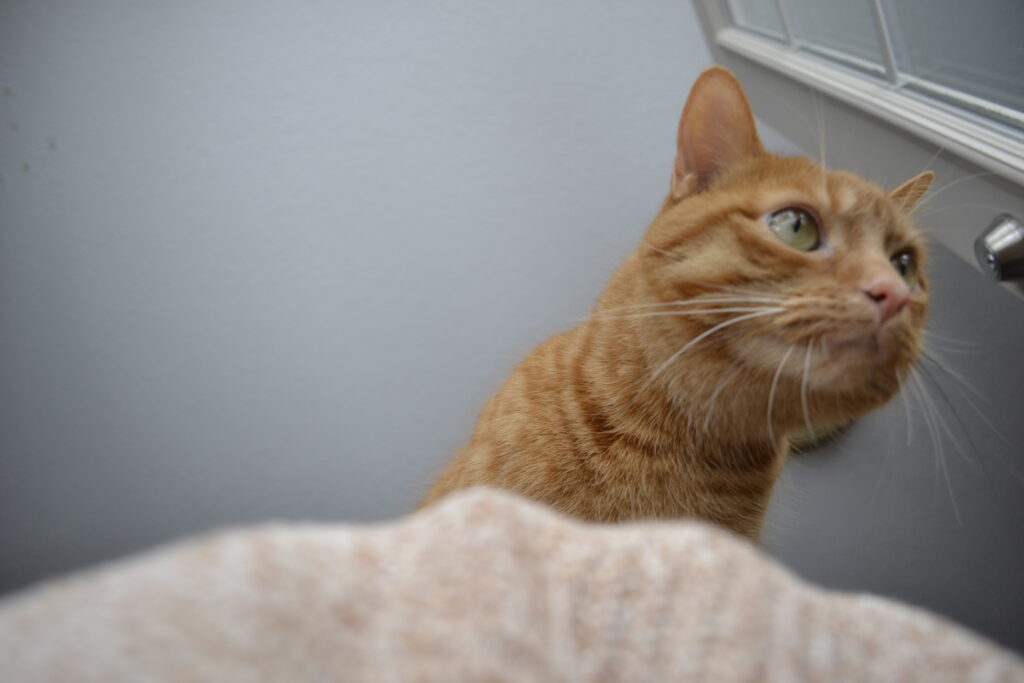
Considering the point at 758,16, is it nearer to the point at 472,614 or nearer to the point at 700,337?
the point at 700,337

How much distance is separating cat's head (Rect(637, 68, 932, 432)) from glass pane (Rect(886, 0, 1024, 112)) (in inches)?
9.4

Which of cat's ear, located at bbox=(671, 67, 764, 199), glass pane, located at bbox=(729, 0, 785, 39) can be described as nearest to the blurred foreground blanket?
cat's ear, located at bbox=(671, 67, 764, 199)

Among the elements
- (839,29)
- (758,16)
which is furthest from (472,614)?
(758,16)

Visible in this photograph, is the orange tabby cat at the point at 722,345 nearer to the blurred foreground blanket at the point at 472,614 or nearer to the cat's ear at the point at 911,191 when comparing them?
the cat's ear at the point at 911,191

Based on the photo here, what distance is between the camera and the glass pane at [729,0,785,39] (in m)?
1.39

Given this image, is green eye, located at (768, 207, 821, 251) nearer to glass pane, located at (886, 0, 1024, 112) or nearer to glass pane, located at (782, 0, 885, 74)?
glass pane, located at (886, 0, 1024, 112)

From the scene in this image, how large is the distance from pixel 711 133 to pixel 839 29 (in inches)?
23.3

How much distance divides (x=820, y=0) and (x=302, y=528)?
1.29m

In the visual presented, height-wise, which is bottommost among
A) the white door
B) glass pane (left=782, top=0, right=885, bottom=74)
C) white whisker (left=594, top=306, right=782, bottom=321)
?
the white door

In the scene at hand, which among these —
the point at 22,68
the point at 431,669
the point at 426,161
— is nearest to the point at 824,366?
the point at 431,669

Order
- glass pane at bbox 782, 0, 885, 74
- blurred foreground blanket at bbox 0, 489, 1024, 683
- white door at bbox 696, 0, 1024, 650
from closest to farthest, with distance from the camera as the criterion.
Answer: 1. blurred foreground blanket at bbox 0, 489, 1024, 683
2. white door at bbox 696, 0, 1024, 650
3. glass pane at bbox 782, 0, 885, 74

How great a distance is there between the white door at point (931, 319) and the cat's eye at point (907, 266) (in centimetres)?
16

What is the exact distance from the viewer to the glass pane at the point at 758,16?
54.7 inches

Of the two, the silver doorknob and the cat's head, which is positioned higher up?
the cat's head
